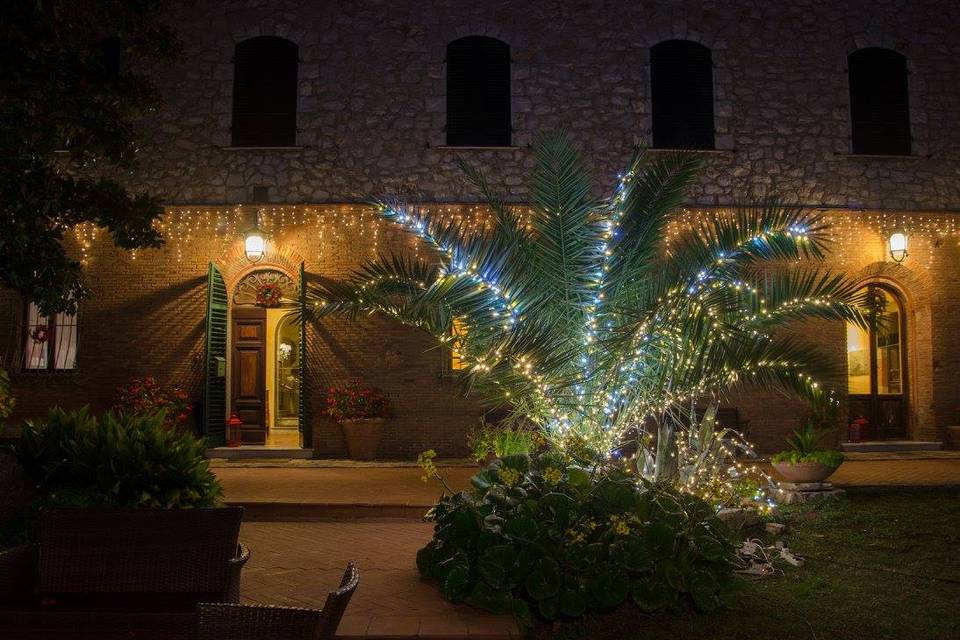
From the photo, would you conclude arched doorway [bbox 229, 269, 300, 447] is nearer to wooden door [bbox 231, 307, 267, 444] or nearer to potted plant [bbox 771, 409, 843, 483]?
wooden door [bbox 231, 307, 267, 444]

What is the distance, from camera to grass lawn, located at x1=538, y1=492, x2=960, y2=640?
520cm

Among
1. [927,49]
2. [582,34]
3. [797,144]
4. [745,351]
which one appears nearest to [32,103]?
[745,351]

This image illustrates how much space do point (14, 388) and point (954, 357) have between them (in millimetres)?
15923

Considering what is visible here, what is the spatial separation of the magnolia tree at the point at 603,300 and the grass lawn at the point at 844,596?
4.56ft

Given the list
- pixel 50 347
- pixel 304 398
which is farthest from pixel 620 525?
pixel 50 347

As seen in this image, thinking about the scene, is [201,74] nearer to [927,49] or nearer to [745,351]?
[745,351]

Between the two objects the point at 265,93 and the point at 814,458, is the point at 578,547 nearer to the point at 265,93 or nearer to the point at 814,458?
the point at 814,458

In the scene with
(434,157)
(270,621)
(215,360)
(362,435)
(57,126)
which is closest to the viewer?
(270,621)

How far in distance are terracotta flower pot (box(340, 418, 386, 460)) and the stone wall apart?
3730 millimetres

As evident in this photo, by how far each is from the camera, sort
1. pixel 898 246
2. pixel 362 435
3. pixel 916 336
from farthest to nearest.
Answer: pixel 916 336 < pixel 898 246 < pixel 362 435

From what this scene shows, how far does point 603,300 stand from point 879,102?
1035 cm

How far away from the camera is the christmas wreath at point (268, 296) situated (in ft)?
46.6

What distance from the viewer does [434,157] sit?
14180 mm

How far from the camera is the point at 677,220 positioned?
1447cm
